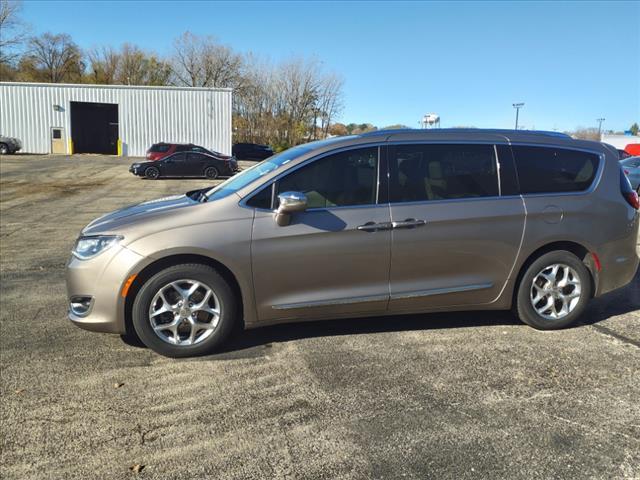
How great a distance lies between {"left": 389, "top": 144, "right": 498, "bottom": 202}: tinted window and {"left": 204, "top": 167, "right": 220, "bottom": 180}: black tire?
22.4 m

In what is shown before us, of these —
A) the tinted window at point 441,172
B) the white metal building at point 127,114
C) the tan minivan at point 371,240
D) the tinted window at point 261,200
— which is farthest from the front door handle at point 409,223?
the white metal building at point 127,114

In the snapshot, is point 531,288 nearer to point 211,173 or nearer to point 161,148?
point 211,173

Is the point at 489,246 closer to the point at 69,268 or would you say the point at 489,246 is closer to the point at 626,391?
the point at 626,391

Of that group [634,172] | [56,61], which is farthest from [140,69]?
[634,172]

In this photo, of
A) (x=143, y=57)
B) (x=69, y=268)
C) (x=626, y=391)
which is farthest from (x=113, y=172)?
(x=143, y=57)

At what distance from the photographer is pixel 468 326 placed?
488 centimetres

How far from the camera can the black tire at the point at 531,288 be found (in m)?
4.68

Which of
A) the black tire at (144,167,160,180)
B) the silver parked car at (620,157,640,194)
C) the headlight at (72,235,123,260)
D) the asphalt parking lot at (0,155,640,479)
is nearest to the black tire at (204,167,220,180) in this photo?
the black tire at (144,167,160,180)

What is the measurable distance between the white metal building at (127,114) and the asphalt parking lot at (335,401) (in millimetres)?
37200

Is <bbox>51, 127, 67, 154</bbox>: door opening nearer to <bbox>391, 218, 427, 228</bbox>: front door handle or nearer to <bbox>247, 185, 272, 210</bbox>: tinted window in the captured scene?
<bbox>247, 185, 272, 210</bbox>: tinted window

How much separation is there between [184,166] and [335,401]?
2351cm

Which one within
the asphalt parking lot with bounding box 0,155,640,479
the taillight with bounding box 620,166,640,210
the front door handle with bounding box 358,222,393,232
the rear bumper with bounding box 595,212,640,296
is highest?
the taillight with bounding box 620,166,640,210

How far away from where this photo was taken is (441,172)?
14.8 feet

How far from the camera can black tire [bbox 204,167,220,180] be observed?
2591cm
